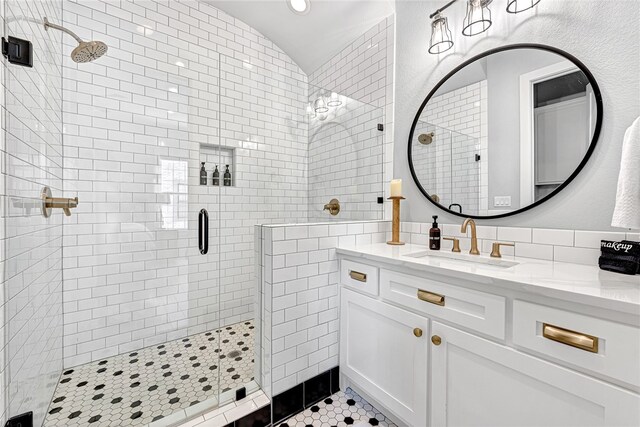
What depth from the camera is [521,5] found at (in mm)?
1459

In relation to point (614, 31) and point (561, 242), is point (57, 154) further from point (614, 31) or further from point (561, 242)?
point (614, 31)

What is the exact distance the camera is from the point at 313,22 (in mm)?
2459

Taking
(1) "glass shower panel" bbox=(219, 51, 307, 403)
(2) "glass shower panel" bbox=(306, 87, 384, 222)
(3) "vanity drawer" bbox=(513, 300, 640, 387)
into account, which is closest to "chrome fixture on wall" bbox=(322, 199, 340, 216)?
(2) "glass shower panel" bbox=(306, 87, 384, 222)

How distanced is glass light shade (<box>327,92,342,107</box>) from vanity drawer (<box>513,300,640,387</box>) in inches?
82.8

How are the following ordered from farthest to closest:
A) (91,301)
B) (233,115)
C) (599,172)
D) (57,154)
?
(233,115), (91,301), (57,154), (599,172)

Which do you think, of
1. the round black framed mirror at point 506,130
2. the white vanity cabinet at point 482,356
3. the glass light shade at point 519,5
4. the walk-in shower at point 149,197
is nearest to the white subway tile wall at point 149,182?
the walk-in shower at point 149,197

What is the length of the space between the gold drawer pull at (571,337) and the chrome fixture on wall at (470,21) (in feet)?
5.26

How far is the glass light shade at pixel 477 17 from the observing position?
1574mm

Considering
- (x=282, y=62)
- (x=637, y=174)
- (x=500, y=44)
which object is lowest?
(x=637, y=174)

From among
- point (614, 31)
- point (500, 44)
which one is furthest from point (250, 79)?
point (614, 31)

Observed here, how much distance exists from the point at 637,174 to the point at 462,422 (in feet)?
3.83

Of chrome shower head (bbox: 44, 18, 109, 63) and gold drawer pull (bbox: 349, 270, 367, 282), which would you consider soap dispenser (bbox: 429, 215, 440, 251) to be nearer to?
gold drawer pull (bbox: 349, 270, 367, 282)

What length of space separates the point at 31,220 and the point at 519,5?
2690 mm

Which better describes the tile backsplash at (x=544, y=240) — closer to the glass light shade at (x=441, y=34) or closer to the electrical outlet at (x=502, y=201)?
the electrical outlet at (x=502, y=201)
